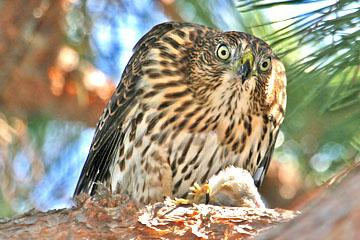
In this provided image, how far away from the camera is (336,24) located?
2260 millimetres

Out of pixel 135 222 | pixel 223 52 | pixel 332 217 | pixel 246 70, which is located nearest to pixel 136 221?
pixel 135 222

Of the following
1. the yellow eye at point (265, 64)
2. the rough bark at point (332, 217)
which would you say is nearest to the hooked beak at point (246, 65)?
the yellow eye at point (265, 64)

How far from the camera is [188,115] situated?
414cm

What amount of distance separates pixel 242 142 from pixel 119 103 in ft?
3.05

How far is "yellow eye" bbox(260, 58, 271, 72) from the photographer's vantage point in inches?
152

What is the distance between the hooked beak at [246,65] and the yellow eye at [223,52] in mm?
187

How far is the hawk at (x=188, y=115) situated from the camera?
4008mm

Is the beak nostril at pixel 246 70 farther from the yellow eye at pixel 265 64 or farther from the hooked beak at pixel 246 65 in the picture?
the yellow eye at pixel 265 64

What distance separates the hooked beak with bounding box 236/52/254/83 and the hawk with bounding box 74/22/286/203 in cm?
3

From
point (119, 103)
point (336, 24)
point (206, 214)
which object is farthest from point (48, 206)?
point (336, 24)

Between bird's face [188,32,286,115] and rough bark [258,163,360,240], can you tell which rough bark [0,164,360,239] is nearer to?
bird's face [188,32,286,115]

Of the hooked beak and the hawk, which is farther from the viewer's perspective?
the hawk

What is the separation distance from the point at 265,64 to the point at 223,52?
297 millimetres

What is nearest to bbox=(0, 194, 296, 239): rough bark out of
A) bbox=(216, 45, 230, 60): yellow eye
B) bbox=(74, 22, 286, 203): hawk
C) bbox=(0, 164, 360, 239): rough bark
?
bbox=(0, 164, 360, 239): rough bark
